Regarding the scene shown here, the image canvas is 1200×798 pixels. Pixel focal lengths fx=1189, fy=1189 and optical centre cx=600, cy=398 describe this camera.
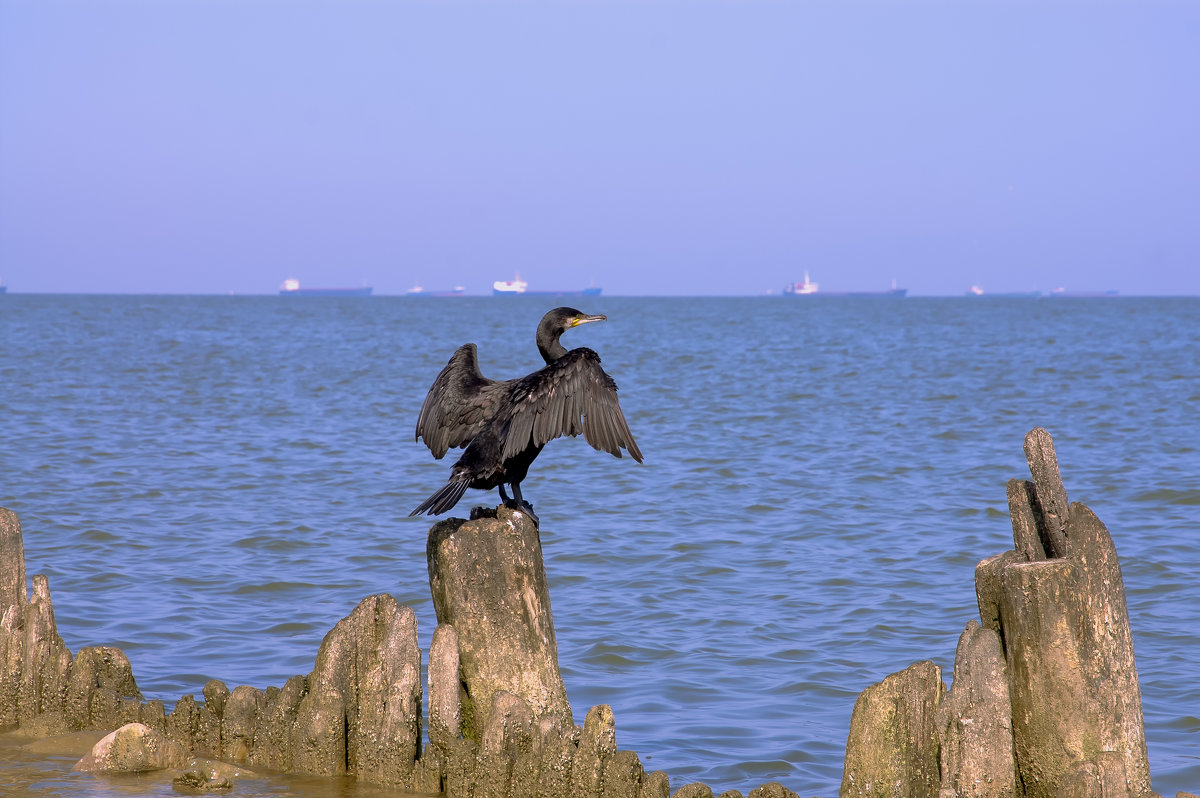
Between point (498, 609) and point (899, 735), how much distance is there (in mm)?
1428

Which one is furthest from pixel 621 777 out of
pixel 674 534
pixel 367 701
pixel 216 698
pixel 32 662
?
pixel 674 534

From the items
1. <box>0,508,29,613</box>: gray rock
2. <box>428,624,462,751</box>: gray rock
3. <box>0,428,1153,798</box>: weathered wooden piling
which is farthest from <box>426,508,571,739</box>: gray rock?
<box>0,508,29,613</box>: gray rock

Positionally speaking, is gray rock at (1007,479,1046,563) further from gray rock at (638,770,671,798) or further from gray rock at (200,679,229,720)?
gray rock at (200,679,229,720)

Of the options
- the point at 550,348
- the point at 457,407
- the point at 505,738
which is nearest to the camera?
the point at 505,738

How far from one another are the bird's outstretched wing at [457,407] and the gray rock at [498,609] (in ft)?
3.71

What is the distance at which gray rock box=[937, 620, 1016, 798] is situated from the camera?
3.57m

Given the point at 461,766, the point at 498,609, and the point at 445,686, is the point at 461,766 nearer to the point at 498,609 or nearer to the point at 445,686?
the point at 445,686

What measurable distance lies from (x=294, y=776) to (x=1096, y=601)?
285 cm

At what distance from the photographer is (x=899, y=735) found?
3.59m

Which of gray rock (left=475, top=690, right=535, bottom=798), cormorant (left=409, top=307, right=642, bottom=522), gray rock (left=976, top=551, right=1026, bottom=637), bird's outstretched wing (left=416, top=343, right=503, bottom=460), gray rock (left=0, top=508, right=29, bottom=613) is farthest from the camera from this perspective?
bird's outstretched wing (left=416, top=343, right=503, bottom=460)

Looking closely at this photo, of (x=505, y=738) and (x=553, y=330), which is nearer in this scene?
(x=505, y=738)

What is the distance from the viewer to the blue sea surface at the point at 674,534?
587 cm

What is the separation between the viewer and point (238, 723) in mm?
4578

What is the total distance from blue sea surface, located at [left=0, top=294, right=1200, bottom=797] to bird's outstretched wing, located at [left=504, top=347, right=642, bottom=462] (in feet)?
4.63
